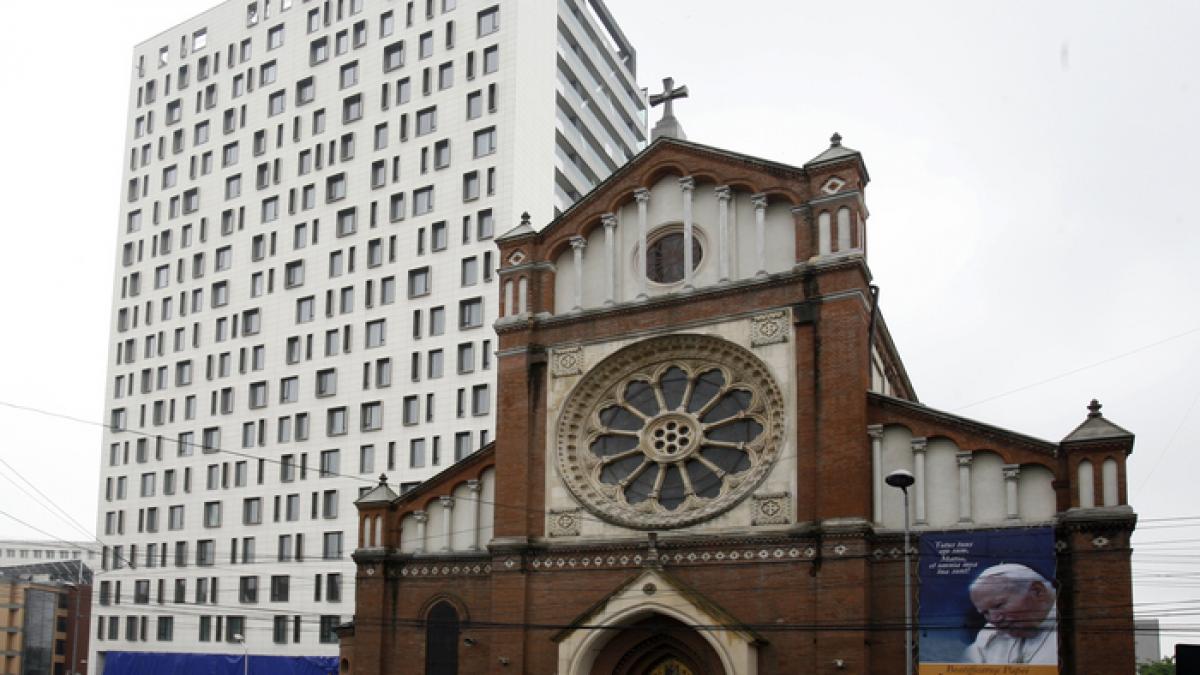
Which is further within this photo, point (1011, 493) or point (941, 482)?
point (941, 482)

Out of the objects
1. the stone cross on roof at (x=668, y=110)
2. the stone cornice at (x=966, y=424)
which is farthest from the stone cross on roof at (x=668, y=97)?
the stone cornice at (x=966, y=424)

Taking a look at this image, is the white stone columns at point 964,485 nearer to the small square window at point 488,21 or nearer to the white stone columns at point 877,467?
the white stone columns at point 877,467

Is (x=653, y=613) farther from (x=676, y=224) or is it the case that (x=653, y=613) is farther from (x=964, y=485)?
(x=676, y=224)

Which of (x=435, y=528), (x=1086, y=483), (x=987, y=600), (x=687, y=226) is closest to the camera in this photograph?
(x=1086, y=483)

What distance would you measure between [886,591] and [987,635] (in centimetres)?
232

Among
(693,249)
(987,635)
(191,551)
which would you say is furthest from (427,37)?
(987,635)

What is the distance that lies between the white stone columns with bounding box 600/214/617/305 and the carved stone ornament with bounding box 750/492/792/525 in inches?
273

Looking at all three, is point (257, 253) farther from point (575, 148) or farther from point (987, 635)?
point (987, 635)

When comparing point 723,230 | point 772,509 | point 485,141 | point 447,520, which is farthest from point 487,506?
point 485,141

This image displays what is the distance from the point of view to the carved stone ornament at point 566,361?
32.9 meters

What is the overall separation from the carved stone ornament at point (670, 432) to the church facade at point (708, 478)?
6 cm

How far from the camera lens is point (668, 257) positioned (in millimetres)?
32562

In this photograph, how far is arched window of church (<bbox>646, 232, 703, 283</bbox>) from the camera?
32125mm

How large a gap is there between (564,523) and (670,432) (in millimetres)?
3678
